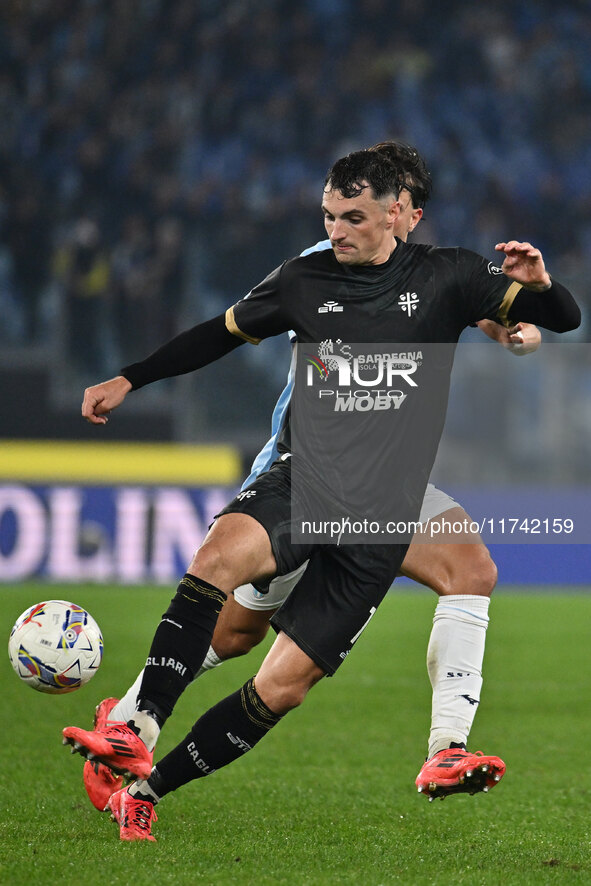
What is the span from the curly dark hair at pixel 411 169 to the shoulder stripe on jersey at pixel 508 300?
0.50 meters

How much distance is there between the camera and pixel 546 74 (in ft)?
56.4

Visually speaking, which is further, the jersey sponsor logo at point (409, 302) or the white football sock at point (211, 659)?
the white football sock at point (211, 659)

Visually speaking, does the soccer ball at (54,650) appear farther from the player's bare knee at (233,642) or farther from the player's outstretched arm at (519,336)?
the player's outstretched arm at (519,336)

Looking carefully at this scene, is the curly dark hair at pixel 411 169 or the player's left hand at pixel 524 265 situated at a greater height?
the curly dark hair at pixel 411 169

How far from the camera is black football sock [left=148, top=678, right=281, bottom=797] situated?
3453 mm

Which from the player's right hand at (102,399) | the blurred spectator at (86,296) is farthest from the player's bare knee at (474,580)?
the blurred spectator at (86,296)

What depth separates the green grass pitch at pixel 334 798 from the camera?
312 cm

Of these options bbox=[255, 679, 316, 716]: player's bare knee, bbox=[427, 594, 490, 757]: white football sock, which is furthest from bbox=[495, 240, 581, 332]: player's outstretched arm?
bbox=[255, 679, 316, 716]: player's bare knee

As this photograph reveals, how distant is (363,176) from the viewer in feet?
11.6

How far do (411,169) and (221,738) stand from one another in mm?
1869

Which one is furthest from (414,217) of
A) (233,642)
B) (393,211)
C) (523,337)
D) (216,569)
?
(233,642)

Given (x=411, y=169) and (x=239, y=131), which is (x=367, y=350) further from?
(x=239, y=131)

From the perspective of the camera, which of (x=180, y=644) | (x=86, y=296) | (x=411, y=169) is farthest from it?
(x=86, y=296)

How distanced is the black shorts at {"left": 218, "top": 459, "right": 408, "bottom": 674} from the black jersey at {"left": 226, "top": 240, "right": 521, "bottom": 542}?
0.08m
